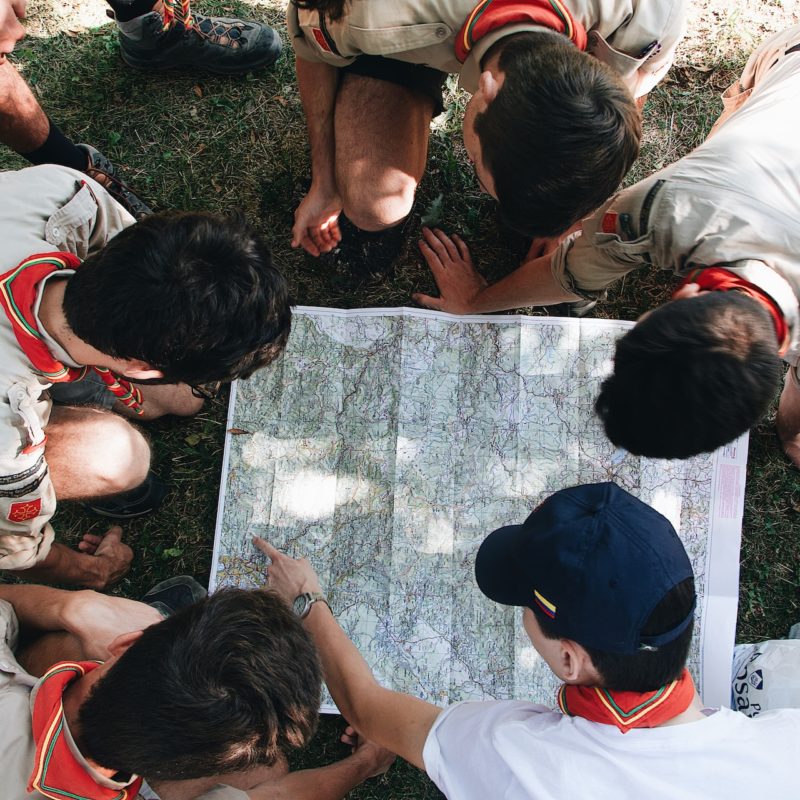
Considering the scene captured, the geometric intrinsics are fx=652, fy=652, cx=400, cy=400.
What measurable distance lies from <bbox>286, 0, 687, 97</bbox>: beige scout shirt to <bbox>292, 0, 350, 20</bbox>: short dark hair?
18 mm

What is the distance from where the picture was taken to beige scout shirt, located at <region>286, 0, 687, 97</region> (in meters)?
1.79

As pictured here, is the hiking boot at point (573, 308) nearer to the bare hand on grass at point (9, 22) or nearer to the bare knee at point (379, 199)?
the bare knee at point (379, 199)

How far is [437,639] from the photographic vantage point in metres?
2.24

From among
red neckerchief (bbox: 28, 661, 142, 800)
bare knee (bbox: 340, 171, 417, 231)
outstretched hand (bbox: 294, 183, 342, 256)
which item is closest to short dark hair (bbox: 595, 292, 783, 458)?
bare knee (bbox: 340, 171, 417, 231)

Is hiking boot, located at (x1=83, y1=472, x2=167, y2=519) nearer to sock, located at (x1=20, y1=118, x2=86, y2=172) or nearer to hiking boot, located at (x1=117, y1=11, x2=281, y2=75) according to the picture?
sock, located at (x1=20, y1=118, x2=86, y2=172)

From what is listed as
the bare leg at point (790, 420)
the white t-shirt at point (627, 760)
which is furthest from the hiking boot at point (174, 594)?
the bare leg at point (790, 420)

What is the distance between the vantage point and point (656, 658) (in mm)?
1407

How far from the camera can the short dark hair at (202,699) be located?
1357 millimetres

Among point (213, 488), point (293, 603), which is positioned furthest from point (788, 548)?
point (213, 488)

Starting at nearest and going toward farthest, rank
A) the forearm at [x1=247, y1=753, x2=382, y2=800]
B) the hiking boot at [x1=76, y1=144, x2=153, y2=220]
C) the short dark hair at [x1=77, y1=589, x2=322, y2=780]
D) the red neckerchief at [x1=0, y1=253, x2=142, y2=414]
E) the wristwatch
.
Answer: the short dark hair at [x1=77, y1=589, x2=322, y2=780] < the red neckerchief at [x1=0, y1=253, x2=142, y2=414] < the forearm at [x1=247, y1=753, x2=382, y2=800] < the wristwatch < the hiking boot at [x1=76, y1=144, x2=153, y2=220]

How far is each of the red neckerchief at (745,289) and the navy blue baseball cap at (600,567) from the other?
1.80 feet

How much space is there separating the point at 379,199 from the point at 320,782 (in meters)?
1.94

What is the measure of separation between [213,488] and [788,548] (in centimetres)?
216

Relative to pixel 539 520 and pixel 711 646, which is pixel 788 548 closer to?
pixel 711 646
